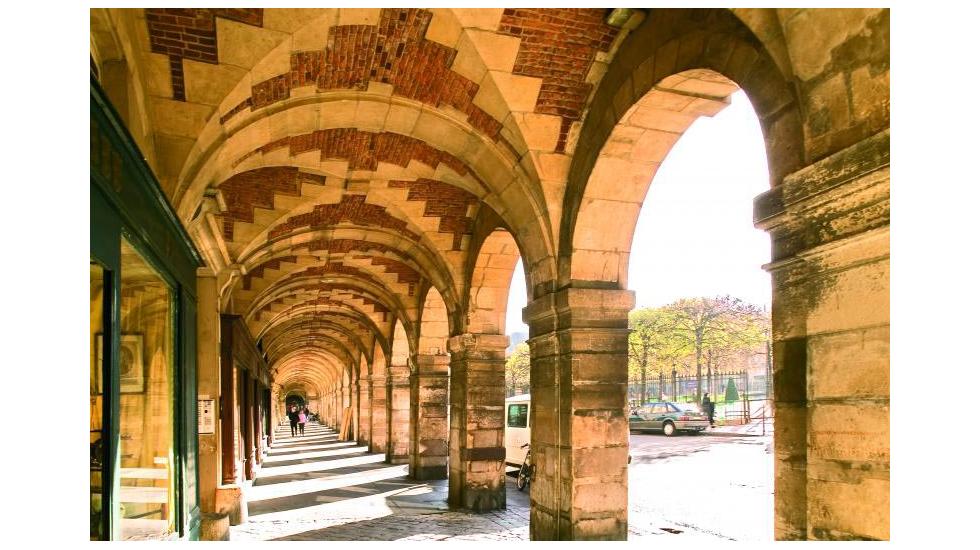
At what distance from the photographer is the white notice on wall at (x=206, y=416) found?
23.4ft

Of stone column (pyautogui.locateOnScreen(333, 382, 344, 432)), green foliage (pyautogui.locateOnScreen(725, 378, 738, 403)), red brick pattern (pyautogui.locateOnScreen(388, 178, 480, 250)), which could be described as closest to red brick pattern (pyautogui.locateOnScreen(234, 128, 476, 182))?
red brick pattern (pyautogui.locateOnScreen(388, 178, 480, 250))

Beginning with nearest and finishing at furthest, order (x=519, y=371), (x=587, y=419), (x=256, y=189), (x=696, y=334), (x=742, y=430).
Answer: (x=587, y=419), (x=256, y=189), (x=742, y=430), (x=696, y=334), (x=519, y=371)

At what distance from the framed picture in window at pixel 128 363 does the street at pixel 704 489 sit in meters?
A: 6.22

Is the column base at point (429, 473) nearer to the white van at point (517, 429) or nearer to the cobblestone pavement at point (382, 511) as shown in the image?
the cobblestone pavement at point (382, 511)

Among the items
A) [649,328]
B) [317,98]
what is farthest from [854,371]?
[649,328]

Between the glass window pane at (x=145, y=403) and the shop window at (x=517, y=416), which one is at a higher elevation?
the glass window pane at (x=145, y=403)

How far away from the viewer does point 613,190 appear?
6.23m

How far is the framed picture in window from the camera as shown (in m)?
2.62

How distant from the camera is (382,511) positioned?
9.93 meters

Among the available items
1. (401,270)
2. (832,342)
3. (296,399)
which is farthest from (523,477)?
(296,399)

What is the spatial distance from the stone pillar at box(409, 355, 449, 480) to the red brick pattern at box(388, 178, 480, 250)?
3716mm

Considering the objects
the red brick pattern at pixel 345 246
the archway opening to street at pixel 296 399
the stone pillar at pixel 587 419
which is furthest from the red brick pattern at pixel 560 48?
the archway opening to street at pixel 296 399

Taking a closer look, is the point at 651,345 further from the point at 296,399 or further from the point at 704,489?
the point at 296,399

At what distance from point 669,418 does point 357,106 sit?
17.6 m
